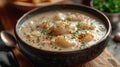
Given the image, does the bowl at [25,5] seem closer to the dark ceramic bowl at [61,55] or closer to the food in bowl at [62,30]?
the food in bowl at [62,30]

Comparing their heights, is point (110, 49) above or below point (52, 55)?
below

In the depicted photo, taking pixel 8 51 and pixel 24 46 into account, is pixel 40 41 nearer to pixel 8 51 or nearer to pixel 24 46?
pixel 24 46

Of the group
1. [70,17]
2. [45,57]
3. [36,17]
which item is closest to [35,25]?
[36,17]

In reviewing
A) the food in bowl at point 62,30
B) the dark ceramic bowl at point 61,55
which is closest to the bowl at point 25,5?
the food in bowl at point 62,30

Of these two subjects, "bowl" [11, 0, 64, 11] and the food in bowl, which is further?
"bowl" [11, 0, 64, 11]

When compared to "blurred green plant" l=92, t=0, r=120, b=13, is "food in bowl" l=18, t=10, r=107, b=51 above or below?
above

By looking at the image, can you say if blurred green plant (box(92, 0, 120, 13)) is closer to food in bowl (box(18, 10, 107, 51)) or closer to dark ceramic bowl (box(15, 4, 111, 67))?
food in bowl (box(18, 10, 107, 51))

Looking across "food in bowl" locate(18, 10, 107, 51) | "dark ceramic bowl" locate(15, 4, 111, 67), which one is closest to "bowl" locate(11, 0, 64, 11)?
"food in bowl" locate(18, 10, 107, 51)

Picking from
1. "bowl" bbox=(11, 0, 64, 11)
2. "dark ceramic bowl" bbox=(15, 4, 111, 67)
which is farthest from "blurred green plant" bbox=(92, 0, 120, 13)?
"dark ceramic bowl" bbox=(15, 4, 111, 67)
